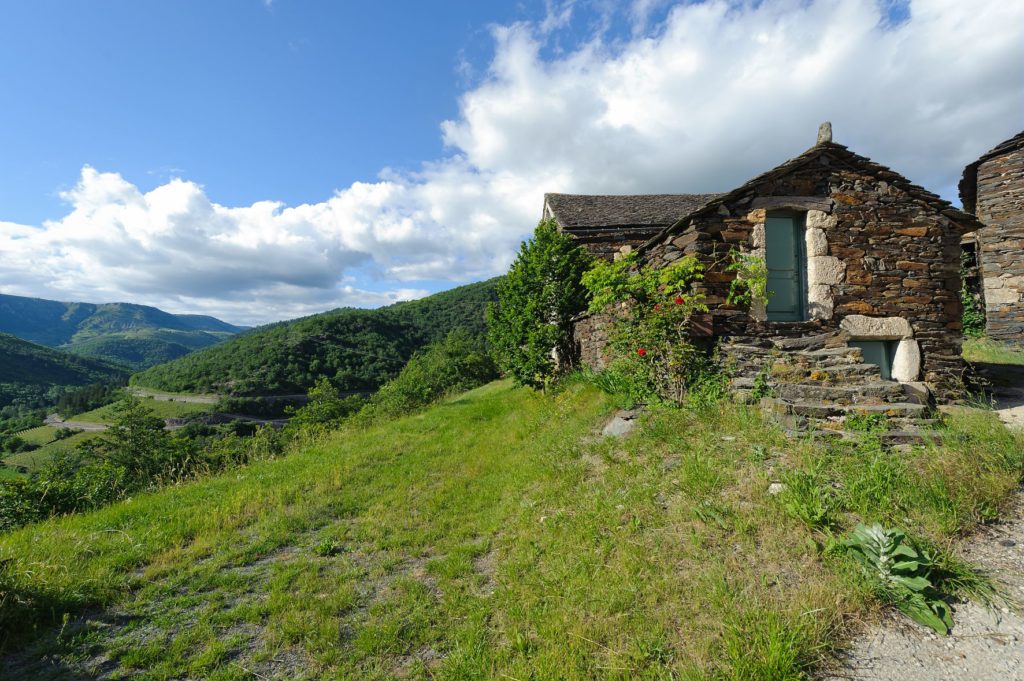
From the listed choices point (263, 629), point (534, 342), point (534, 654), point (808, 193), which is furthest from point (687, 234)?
point (263, 629)

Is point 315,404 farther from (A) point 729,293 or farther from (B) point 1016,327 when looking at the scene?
(B) point 1016,327

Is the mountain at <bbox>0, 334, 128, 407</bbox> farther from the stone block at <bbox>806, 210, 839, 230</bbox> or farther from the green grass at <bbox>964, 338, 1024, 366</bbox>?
the green grass at <bbox>964, 338, 1024, 366</bbox>

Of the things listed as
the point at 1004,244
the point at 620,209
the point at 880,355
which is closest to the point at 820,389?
the point at 880,355

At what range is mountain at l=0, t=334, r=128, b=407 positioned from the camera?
335ft

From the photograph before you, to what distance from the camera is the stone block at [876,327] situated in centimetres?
718

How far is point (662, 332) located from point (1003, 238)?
12557 millimetres

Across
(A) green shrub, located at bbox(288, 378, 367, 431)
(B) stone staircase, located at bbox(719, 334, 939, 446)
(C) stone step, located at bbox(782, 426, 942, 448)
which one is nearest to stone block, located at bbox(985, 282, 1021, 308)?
(B) stone staircase, located at bbox(719, 334, 939, 446)

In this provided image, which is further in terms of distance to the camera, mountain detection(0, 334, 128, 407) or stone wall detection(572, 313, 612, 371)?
mountain detection(0, 334, 128, 407)

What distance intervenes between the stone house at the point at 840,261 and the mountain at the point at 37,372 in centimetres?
14753

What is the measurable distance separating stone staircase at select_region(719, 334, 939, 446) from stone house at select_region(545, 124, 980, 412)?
133 millimetres

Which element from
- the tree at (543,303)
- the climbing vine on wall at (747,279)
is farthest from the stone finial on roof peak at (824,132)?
the tree at (543,303)

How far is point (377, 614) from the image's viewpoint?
3.43 metres

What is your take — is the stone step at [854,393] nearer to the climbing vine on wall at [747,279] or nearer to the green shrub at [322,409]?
the climbing vine on wall at [747,279]

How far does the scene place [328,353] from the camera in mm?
71562
